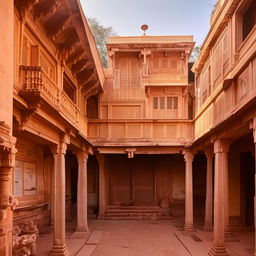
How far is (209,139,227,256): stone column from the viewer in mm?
11328

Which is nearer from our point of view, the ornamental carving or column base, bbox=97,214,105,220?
the ornamental carving

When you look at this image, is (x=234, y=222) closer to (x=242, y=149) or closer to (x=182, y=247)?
(x=242, y=149)

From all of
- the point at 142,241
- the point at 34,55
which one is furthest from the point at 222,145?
the point at 34,55

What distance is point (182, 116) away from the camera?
67.8 feet

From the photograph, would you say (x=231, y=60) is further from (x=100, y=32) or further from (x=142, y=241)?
(x=100, y=32)

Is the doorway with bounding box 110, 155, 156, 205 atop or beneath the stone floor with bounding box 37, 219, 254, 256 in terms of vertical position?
atop

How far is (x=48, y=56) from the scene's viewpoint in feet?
34.7

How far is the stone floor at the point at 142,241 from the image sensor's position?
12398 millimetres

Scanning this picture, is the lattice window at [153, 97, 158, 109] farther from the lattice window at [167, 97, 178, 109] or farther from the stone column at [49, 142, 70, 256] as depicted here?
the stone column at [49, 142, 70, 256]

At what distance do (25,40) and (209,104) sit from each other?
7264 millimetres

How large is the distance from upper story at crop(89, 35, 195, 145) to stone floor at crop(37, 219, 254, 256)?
6373mm

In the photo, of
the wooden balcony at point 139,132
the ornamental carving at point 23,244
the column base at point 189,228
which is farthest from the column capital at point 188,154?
the ornamental carving at point 23,244

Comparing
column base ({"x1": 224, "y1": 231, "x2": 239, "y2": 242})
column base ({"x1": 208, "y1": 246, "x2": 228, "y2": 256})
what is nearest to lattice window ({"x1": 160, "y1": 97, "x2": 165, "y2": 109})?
column base ({"x1": 224, "y1": 231, "x2": 239, "y2": 242})

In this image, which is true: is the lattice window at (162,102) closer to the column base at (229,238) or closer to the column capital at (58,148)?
the column base at (229,238)
